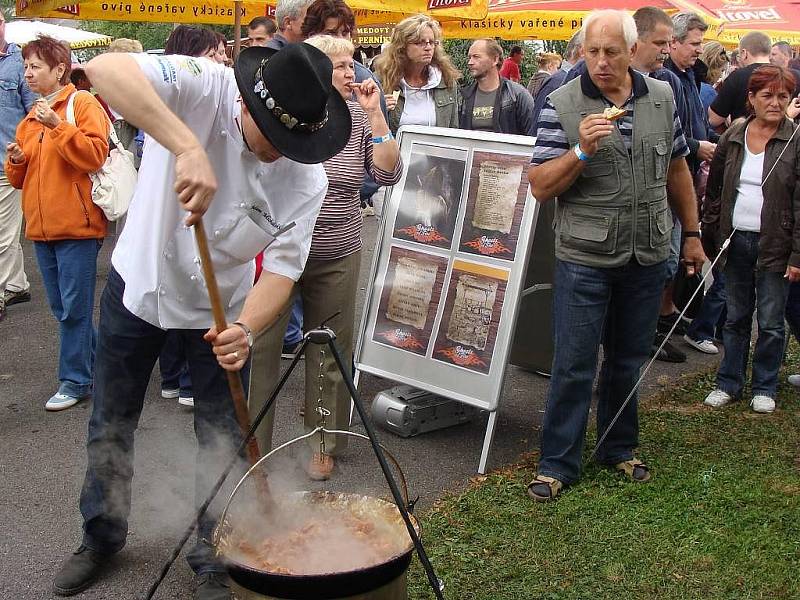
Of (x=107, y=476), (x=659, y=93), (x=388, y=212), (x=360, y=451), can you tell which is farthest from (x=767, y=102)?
(x=107, y=476)

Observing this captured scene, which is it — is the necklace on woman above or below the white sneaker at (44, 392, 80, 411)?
above

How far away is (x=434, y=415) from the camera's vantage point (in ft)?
16.6

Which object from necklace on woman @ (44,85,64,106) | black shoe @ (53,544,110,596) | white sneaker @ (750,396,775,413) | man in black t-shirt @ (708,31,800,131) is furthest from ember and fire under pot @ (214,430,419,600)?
man in black t-shirt @ (708,31,800,131)

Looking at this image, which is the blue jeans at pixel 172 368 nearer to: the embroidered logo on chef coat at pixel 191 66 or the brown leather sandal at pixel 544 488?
the brown leather sandal at pixel 544 488

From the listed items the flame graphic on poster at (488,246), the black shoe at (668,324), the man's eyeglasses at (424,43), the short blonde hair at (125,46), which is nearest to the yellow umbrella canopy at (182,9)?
the short blonde hair at (125,46)

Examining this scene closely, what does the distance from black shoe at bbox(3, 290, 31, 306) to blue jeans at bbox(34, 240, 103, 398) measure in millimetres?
2437

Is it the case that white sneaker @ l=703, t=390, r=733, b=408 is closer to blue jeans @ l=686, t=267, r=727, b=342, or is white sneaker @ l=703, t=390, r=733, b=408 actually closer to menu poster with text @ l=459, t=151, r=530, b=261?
blue jeans @ l=686, t=267, r=727, b=342

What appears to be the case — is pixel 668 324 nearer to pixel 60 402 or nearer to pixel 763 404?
pixel 763 404

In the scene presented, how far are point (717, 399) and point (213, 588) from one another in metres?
3.48

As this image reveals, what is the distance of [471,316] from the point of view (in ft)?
15.5

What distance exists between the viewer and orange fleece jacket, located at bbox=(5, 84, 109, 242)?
16.3ft

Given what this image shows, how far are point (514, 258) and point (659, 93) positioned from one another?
107cm

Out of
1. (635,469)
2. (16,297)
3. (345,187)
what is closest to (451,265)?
(345,187)

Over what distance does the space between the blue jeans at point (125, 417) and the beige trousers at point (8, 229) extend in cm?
435
